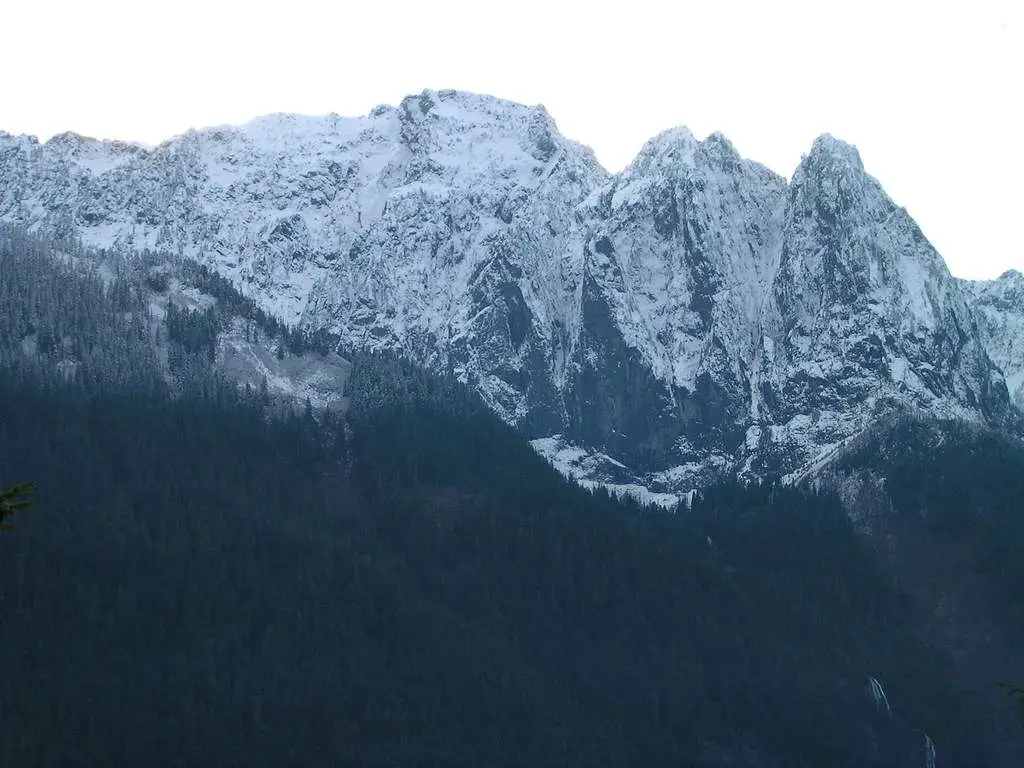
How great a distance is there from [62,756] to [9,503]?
137938 mm

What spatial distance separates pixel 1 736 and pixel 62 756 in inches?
257

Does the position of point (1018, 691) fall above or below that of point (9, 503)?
below

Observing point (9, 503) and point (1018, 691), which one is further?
point (1018, 691)

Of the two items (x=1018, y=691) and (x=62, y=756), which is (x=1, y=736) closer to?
(x=62, y=756)

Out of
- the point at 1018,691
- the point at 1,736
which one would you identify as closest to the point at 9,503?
the point at 1018,691

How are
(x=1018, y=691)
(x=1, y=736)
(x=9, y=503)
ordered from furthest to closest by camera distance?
(x=1, y=736) < (x=1018, y=691) < (x=9, y=503)

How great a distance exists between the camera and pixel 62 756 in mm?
198875

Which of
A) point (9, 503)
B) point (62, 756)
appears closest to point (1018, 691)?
point (9, 503)

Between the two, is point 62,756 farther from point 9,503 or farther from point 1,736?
point 9,503

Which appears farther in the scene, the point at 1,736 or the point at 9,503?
the point at 1,736

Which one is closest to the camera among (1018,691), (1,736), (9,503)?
(9,503)

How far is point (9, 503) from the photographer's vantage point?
6825cm

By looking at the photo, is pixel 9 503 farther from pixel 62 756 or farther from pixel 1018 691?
pixel 62 756

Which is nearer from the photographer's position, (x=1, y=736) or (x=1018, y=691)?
(x=1018, y=691)
